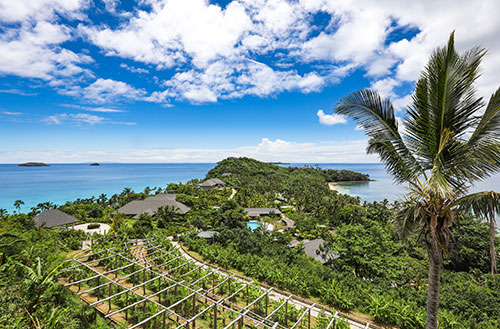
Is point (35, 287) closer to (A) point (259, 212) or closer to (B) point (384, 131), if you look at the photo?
(B) point (384, 131)

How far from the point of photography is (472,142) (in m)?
4.18

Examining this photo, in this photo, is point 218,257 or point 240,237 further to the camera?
point 240,237

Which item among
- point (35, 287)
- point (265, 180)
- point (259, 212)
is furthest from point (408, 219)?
point (265, 180)

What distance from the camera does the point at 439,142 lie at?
4.32 metres

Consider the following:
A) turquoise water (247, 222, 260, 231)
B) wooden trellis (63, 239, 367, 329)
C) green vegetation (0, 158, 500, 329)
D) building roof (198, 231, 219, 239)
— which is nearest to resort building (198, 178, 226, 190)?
turquoise water (247, 222, 260, 231)

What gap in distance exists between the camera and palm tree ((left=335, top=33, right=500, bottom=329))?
13.0 ft

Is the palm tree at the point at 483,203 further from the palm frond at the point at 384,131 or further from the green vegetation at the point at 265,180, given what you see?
the green vegetation at the point at 265,180

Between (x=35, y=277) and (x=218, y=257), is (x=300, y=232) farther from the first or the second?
(x=35, y=277)

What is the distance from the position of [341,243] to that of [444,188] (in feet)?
44.3

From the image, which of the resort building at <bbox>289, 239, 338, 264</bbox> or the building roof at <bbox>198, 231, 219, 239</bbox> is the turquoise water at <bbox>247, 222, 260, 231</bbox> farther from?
the building roof at <bbox>198, 231, 219, 239</bbox>

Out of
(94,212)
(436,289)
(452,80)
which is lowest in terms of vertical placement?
(94,212)

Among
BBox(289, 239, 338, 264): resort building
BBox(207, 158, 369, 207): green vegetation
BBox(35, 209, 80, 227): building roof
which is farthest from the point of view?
BBox(207, 158, 369, 207): green vegetation

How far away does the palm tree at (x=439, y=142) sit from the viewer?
3.95m

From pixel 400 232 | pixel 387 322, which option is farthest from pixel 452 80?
pixel 387 322
